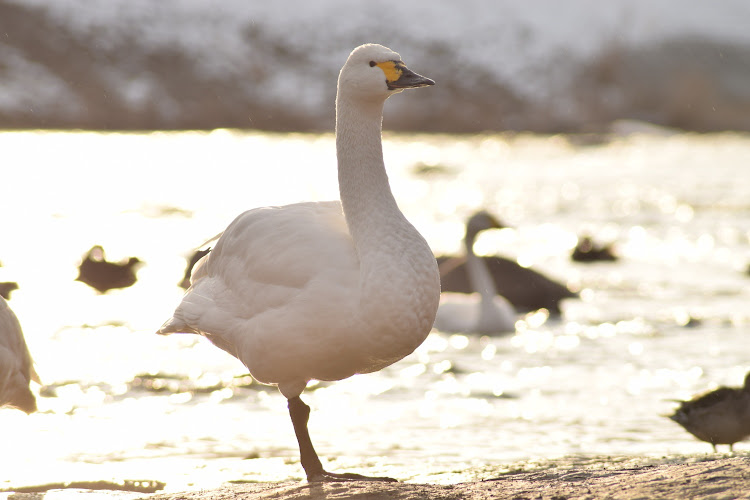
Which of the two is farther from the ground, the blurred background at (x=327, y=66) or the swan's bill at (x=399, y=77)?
the blurred background at (x=327, y=66)

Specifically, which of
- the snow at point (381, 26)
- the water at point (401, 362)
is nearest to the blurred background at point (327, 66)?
the snow at point (381, 26)

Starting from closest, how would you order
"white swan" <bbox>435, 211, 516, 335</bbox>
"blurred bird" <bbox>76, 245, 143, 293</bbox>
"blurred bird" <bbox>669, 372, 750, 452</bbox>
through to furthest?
"blurred bird" <bbox>669, 372, 750, 452</bbox>, "white swan" <bbox>435, 211, 516, 335</bbox>, "blurred bird" <bbox>76, 245, 143, 293</bbox>

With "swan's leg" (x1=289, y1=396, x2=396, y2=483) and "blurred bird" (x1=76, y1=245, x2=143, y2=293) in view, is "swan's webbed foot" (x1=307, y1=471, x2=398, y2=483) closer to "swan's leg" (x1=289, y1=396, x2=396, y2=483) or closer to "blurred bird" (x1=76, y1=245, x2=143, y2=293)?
"swan's leg" (x1=289, y1=396, x2=396, y2=483)

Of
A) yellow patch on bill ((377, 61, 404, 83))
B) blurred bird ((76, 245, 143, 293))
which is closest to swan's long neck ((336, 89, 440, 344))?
yellow patch on bill ((377, 61, 404, 83))

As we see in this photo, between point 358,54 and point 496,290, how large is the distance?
942 cm

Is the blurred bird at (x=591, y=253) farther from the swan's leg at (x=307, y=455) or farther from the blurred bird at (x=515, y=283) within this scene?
the swan's leg at (x=307, y=455)

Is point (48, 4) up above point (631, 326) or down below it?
above

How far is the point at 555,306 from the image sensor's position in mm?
14320

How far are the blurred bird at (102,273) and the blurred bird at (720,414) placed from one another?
1016 centimetres

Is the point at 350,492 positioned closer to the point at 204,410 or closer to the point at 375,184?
the point at 375,184

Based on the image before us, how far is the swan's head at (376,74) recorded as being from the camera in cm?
581

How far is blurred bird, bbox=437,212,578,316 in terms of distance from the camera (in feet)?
47.6

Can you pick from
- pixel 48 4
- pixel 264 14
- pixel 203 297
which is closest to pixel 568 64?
pixel 264 14

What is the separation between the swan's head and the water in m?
2.40
